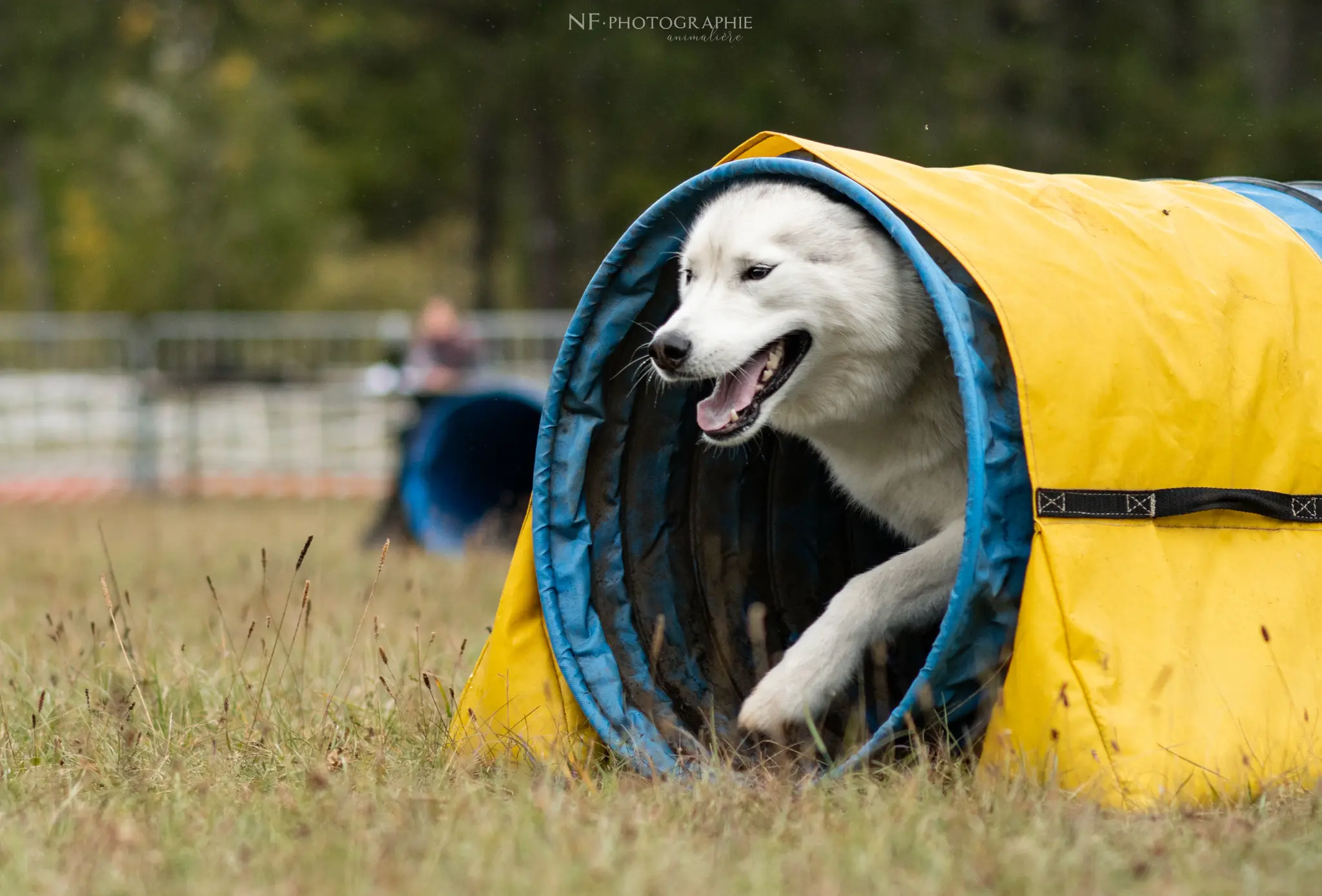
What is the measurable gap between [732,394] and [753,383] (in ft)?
0.20

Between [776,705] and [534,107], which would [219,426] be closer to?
[534,107]

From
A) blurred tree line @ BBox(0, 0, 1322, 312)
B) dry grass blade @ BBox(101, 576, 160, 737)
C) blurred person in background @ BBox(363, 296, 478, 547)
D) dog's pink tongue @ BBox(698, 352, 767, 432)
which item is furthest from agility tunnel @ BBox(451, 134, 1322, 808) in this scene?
blurred tree line @ BBox(0, 0, 1322, 312)

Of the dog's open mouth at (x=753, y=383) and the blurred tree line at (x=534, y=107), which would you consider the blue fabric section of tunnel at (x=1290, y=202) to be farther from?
the blurred tree line at (x=534, y=107)

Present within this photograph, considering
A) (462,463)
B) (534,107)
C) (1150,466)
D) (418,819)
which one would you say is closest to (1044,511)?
(1150,466)

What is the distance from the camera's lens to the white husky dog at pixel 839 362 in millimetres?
3453

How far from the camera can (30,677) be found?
170 inches

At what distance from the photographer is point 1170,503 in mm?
3113

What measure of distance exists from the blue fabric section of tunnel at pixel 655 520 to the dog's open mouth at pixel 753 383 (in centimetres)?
33

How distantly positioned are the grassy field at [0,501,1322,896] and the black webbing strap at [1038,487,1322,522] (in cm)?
59

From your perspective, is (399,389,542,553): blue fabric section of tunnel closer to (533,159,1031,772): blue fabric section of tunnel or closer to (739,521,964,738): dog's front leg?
(533,159,1031,772): blue fabric section of tunnel

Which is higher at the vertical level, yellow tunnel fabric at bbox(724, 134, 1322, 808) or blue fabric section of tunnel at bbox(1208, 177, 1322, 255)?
blue fabric section of tunnel at bbox(1208, 177, 1322, 255)

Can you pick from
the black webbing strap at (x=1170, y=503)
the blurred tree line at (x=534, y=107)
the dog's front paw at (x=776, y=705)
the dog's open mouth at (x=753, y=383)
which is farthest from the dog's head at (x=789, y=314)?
the blurred tree line at (x=534, y=107)

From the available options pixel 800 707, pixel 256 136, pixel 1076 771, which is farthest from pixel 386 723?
pixel 256 136

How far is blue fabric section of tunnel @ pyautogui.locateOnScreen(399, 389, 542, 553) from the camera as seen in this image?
8891 mm
